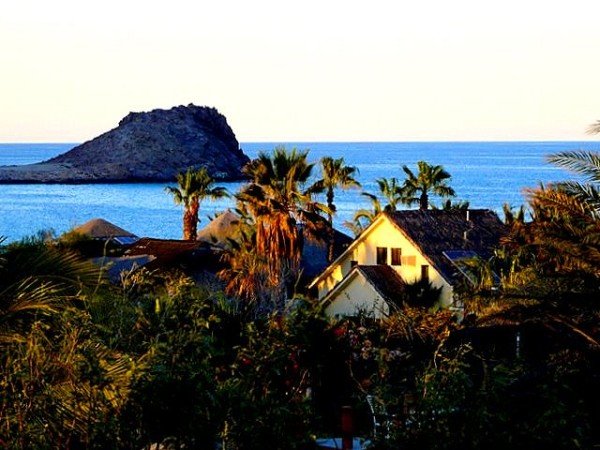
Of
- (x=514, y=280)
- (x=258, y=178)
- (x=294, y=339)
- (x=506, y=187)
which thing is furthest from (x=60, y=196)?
(x=294, y=339)

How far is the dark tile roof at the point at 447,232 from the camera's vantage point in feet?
145

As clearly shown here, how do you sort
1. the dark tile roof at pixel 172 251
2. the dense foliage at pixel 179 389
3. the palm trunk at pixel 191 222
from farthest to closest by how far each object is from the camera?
1. the palm trunk at pixel 191 222
2. the dark tile roof at pixel 172 251
3. the dense foliage at pixel 179 389

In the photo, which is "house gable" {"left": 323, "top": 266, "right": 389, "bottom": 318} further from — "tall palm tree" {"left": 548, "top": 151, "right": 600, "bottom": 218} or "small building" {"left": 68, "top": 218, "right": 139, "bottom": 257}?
"tall palm tree" {"left": 548, "top": 151, "right": 600, "bottom": 218}

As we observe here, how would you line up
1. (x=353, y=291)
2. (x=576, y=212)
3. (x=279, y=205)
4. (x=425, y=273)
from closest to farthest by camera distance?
(x=576, y=212) < (x=279, y=205) < (x=353, y=291) < (x=425, y=273)

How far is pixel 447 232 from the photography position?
1811 inches

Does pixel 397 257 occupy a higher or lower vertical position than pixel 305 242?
higher

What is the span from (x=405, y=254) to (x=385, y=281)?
186cm

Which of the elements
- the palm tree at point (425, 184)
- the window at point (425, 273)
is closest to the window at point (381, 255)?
the window at point (425, 273)

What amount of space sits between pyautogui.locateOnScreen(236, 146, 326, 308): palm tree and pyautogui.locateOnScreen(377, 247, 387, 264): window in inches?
136

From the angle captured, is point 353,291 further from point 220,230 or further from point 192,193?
point 192,193

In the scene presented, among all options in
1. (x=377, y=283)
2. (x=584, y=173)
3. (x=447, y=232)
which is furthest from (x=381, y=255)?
(x=584, y=173)

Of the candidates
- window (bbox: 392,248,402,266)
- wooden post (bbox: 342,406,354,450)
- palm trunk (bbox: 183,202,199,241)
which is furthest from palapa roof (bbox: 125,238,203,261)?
wooden post (bbox: 342,406,354,450)

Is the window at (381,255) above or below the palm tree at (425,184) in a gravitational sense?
below

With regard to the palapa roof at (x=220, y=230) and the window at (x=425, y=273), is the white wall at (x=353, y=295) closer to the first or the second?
the window at (x=425, y=273)
